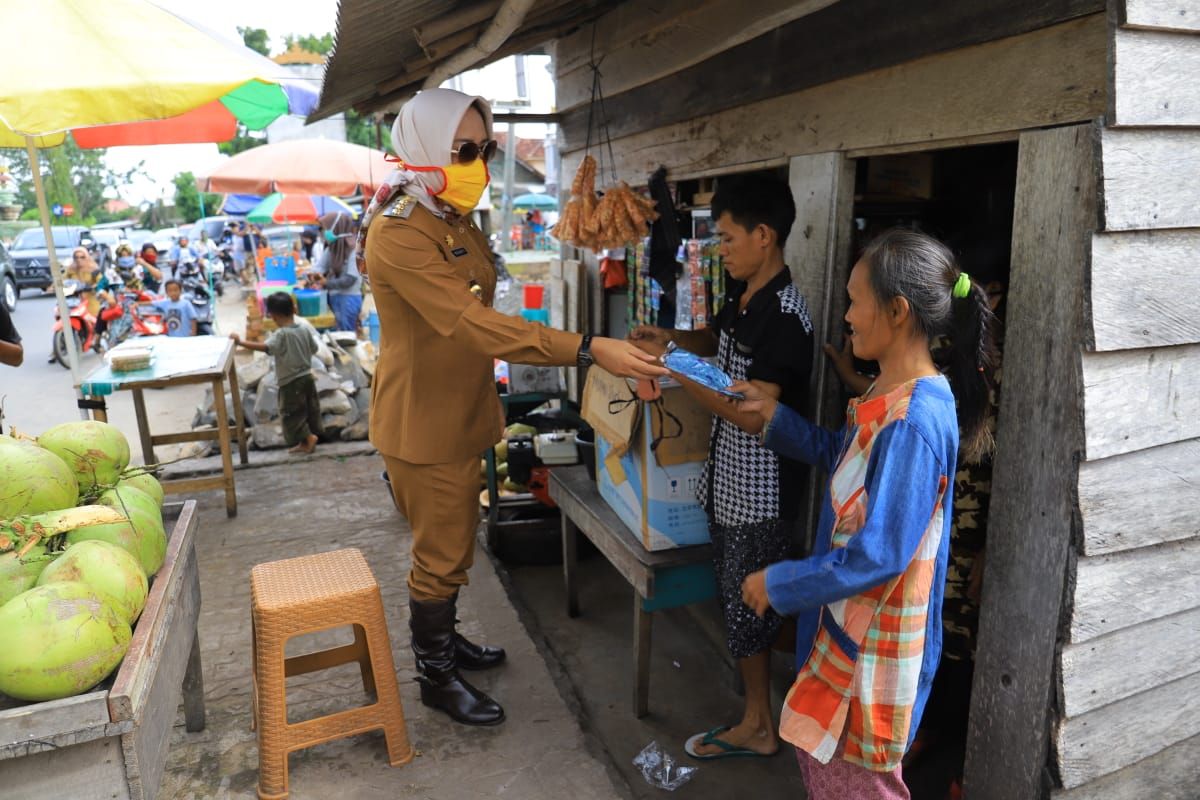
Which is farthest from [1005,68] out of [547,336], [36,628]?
[36,628]

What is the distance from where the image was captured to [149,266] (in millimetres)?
14320

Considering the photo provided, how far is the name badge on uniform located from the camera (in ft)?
9.19

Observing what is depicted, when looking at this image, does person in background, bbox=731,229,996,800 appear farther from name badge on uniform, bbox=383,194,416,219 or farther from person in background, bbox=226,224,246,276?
person in background, bbox=226,224,246,276

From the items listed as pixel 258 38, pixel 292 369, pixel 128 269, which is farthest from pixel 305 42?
pixel 292 369

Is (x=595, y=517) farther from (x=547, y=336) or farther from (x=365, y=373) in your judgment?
(x=365, y=373)

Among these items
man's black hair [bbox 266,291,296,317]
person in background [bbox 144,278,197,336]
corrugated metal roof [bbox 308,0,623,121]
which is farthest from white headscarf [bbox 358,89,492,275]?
person in background [bbox 144,278,197,336]

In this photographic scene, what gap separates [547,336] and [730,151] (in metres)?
1.48

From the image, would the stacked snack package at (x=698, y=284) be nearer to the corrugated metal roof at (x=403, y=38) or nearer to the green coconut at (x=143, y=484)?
the corrugated metal roof at (x=403, y=38)

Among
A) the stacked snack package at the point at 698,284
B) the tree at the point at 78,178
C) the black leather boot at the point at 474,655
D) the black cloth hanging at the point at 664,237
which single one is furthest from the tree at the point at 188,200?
the black leather boot at the point at 474,655

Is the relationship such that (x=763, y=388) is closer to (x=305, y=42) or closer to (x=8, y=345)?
(x=8, y=345)

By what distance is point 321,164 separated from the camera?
1098 centimetres

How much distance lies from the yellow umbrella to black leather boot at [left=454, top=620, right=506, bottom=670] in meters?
2.93

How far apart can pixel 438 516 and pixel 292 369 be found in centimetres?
456

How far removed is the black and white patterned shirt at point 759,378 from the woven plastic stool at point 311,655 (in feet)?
4.32
